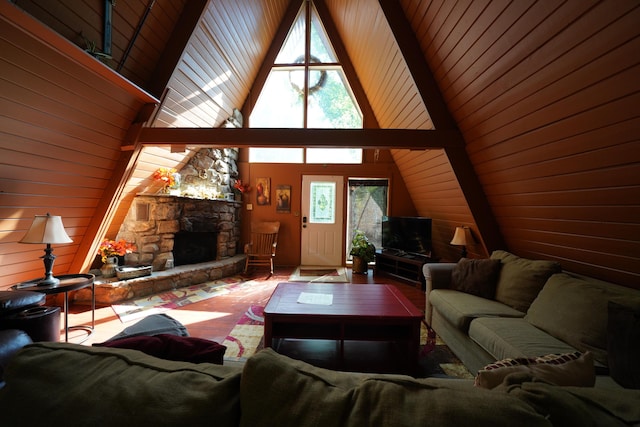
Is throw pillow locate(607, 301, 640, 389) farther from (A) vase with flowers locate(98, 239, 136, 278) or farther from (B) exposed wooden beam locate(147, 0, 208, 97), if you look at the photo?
(A) vase with flowers locate(98, 239, 136, 278)

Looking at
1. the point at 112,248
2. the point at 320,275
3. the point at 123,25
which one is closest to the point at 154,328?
the point at 123,25

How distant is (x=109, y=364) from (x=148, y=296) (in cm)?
328

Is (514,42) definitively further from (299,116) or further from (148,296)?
(148,296)

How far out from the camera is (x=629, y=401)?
1.98ft

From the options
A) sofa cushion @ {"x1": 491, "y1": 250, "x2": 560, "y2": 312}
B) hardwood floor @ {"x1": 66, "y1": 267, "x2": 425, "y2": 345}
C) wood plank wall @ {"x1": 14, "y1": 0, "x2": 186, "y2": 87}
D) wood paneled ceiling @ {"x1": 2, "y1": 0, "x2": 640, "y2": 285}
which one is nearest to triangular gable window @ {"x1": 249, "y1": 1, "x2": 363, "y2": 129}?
wood paneled ceiling @ {"x1": 2, "y1": 0, "x2": 640, "y2": 285}

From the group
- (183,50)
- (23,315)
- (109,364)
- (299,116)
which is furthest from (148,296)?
(299,116)

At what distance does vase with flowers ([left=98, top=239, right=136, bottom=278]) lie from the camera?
313cm

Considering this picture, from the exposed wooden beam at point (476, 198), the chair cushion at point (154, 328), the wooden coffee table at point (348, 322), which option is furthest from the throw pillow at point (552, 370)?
the exposed wooden beam at point (476, 198)

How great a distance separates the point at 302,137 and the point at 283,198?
246cm

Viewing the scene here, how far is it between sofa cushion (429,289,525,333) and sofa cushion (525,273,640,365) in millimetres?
191

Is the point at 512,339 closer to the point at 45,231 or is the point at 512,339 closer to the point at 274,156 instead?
the point at 45,231

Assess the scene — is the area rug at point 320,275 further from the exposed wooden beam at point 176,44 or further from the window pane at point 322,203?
the exposed wooden beam at point 176,44

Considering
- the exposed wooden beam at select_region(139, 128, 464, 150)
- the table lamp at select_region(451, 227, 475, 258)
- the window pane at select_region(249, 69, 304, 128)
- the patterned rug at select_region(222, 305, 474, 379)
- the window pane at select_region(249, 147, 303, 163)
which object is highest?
the window pane at select_region(249, 69, 304, 128)

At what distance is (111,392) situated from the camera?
56 centimetres
